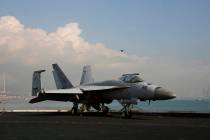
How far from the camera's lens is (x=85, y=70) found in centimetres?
4328

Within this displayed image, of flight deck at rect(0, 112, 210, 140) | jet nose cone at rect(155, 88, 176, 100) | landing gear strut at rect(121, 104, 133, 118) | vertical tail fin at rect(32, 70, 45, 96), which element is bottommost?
flight deck at rect(0, 112, 210, 140)

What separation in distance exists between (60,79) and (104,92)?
9.80 m

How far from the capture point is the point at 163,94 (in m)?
26.9

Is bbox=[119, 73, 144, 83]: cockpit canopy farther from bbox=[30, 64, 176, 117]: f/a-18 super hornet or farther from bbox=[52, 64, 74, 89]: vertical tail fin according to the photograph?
bbox=[52, 64, 74, 89]: vertical tail fin

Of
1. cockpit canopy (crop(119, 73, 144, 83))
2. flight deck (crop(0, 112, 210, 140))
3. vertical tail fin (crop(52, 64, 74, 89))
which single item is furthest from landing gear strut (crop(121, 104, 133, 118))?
vertical tail fin (crop(52, 64, 74, 89))

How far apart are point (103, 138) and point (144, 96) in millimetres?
14839

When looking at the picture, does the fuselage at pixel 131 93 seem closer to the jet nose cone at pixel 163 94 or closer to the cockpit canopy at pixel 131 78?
the jet nose cone at pixel 163 94

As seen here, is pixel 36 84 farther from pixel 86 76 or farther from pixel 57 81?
pixel 86 76

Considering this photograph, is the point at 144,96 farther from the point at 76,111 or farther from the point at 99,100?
the point at 76,111

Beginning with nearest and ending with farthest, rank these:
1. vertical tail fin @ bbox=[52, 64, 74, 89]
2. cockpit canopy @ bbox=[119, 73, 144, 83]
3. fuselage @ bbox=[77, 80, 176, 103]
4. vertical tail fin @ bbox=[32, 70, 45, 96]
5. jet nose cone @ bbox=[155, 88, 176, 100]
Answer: jet nose cone @ bbox=[155, 88, 176, 100] < fuselage @ bbox=[77, 80, 176, 103] < cockpit canopy @ bbox=[119, 73, 144, 83] < vertical tail fin @ bbox=[32, 70, 45, 96] < vertical tail fin @ bbox=[52, 64, 74, 89]

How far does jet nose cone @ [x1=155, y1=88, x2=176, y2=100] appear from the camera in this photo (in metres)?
26.7

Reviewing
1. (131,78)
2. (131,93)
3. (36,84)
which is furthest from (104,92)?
(36,84)

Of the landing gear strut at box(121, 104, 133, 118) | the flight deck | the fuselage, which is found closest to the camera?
the flight deck

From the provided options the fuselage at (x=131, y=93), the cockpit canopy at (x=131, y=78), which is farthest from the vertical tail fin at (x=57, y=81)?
the cockpit canopy at (x=131, y=78)
